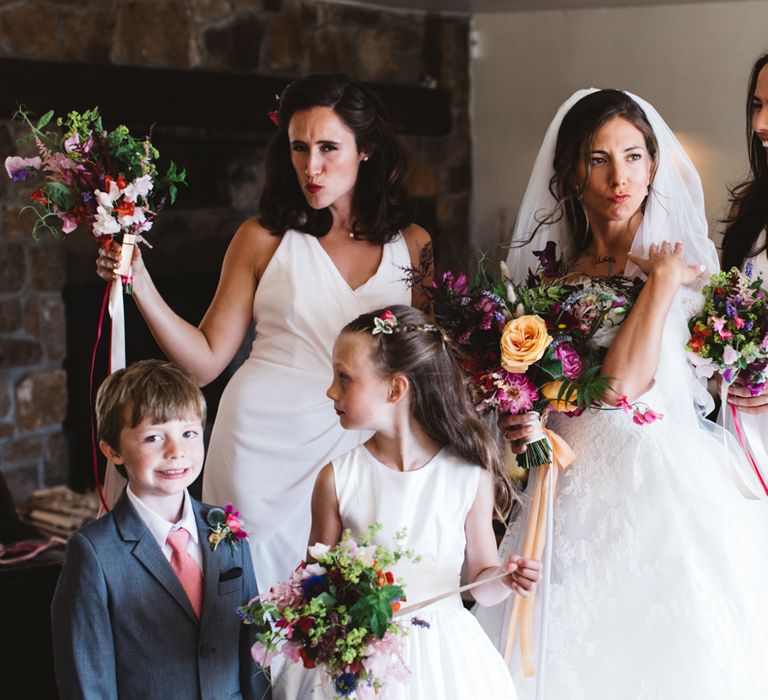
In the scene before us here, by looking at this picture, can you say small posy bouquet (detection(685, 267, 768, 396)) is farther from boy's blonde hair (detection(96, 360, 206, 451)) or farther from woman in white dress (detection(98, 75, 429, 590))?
boy's blonde hair (detection(96, 360, 206, 451))

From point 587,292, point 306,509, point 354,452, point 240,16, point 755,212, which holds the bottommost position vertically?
point 306,509

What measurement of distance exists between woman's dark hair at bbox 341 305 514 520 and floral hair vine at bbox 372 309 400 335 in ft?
0.03

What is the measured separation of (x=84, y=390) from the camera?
509 cm

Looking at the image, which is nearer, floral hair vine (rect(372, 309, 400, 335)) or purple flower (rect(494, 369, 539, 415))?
floral hair vine (rect(372, 309, 400, 335))

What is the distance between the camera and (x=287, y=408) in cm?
281

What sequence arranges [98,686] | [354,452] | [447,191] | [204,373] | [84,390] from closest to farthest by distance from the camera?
[98,686]
[354,452]
[204,373]
[84,390]
[447,191]

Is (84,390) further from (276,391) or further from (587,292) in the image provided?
(587,292)

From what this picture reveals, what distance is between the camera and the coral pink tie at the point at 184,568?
2098 millimetres

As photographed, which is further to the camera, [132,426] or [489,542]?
[489,542]

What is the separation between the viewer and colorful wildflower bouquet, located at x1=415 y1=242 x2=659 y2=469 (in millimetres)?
2393

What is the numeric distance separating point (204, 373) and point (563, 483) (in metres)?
0.93

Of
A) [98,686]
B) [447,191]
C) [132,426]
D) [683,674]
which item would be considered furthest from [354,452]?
Answer: [447,191]

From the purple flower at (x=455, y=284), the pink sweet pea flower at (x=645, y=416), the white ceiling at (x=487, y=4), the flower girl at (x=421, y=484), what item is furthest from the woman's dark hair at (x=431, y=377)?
the white ceiling at (x=487, y=4)

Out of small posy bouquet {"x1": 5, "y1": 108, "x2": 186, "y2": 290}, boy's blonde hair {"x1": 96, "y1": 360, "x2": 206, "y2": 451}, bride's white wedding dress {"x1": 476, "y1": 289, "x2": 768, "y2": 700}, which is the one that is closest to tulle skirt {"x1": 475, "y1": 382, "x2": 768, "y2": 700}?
bride's white wedding dress {"x1": 476, "y1": 289, "x2": 768, "y2": 700}
